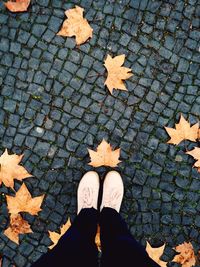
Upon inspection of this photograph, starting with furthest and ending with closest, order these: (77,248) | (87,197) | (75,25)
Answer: (75,25), (87,197), (77,248)

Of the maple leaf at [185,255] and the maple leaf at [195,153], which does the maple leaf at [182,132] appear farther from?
the maple leaf at [185,255]

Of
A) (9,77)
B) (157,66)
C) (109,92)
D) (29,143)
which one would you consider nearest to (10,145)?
(29,143)

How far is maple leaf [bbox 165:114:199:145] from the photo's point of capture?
388 cm

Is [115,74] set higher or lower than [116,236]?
A: higher

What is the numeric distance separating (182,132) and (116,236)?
1.15m

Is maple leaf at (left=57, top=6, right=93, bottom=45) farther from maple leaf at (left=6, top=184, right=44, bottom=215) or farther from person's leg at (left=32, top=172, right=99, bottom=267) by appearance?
maple leaf at (left=6, top=184, right=44, bottom=215)

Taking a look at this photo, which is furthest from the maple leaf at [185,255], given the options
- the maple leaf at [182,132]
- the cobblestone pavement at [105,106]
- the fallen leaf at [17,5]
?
the fallen leaf at [17,5]

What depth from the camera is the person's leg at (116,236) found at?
3.11 meters

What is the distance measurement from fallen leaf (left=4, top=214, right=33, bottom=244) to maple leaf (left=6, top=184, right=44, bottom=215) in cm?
6

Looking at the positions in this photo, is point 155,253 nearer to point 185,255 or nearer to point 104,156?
point 185,255

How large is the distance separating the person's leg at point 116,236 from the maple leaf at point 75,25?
4.24 feet

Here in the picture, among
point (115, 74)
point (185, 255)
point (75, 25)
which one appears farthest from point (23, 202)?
point (75, 25)

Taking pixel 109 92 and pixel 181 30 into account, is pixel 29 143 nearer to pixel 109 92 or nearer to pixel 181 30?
pixel 109 92

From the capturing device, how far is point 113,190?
12.4 ft
